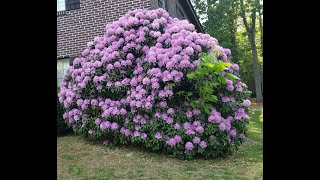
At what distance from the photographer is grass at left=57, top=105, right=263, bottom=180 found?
4398 mm

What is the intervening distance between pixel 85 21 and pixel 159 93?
457cm

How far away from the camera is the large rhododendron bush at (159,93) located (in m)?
5.30

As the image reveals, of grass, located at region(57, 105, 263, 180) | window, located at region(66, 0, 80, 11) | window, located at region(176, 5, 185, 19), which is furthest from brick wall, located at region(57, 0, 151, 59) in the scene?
window, located at region(176, 5, 185, 19)

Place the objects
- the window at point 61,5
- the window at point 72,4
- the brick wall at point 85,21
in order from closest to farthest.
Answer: the brick wall at point 85,21
the window at point 72,4
the window at point 61,5

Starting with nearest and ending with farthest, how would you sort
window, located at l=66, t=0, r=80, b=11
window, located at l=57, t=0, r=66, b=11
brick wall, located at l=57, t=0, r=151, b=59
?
brick wall, located at l=57, t=0, r=151, b=59
window, located at l=66, t=0, r=80, b=11
window, located at l=57, t=0, r=66, b=11

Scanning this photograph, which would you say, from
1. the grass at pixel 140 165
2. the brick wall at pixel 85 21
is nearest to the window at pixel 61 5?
the brick wall at pixel 85 21

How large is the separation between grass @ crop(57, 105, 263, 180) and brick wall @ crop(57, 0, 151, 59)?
368 cm

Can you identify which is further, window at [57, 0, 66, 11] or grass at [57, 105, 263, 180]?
window at [57, 0, 66, 11]

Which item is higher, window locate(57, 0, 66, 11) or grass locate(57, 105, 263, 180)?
window locate(57, 0, 66, 11)

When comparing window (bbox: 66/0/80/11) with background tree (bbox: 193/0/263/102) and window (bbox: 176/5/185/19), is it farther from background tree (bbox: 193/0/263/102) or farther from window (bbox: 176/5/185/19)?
background tree (bbox: 193/0/263/102)

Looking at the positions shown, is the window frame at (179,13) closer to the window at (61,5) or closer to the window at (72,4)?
the window at (72,4)

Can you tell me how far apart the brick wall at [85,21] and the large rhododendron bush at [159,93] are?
2.28m

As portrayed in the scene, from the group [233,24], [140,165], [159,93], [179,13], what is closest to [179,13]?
[179,13]
